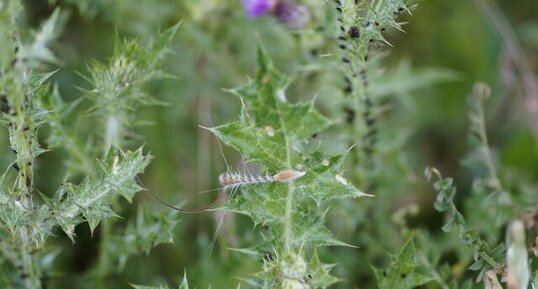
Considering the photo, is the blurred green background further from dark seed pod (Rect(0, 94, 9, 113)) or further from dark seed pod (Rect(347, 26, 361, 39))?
dark seed pod (Rect(0, 94, 9, 113))

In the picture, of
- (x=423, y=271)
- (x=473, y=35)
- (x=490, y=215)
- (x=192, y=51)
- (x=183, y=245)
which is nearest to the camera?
(x=423, y=271)

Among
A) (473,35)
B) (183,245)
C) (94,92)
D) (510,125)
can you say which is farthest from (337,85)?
(473,35)

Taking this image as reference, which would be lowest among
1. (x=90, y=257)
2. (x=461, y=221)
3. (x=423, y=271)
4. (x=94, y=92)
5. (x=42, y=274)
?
(x=90, y=257)

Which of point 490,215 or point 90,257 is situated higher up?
point 490,215

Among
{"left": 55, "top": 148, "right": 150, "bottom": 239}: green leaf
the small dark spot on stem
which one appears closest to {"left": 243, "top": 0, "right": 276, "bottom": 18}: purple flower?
the small dark spot on stem

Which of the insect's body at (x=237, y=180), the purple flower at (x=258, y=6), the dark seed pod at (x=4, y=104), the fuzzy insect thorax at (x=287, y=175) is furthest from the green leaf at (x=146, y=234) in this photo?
the purple flower at (x=258, y=6)

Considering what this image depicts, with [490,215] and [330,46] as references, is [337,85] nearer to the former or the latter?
[330,46]
